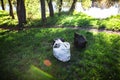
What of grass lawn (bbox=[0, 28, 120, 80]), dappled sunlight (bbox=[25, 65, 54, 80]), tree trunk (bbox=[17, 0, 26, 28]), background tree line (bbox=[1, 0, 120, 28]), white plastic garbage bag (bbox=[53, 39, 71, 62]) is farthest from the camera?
background tree line (bbox=[1, 0, 120, 28])

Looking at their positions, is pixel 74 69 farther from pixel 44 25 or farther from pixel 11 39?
pixel 44 25

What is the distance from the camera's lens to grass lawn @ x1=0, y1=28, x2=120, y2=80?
11312 mm

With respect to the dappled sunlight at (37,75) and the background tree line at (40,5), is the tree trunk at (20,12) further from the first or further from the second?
the dappled sunlight at (37,75)

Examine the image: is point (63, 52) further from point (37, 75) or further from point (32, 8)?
point (32, 8)

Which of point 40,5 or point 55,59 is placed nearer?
point 55,59

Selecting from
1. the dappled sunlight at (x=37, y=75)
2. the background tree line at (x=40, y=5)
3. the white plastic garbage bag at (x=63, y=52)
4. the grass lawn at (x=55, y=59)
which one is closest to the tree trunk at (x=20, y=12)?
the background tree line at (x=40, y=5)

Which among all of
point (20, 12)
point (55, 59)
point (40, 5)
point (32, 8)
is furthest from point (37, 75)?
point (32, 8)

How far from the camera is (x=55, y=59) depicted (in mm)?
12625

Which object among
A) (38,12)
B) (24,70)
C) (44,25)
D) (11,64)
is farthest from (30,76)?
(38,12)

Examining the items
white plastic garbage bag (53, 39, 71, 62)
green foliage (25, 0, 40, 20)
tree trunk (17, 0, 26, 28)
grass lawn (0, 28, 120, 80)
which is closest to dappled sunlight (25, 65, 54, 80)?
grass lawn (0, 28, 120, 80)

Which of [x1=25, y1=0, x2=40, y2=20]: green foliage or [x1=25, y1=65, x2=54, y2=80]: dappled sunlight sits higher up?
[x1=25, y1=0, x2=40, y2=20]: green foliage

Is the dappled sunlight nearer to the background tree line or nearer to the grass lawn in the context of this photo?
the grass lawn

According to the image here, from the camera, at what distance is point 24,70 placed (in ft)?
38.9

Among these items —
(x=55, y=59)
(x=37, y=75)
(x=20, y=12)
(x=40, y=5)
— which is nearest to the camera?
(x=37, y=75)
